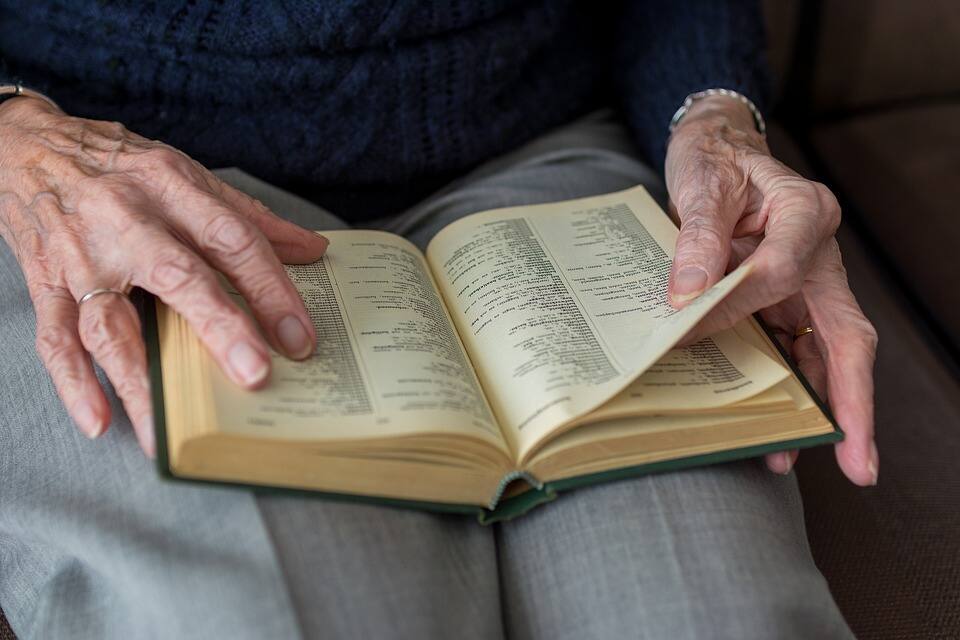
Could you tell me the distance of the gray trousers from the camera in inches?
21.5

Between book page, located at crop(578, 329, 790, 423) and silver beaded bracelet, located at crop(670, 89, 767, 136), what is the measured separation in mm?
406

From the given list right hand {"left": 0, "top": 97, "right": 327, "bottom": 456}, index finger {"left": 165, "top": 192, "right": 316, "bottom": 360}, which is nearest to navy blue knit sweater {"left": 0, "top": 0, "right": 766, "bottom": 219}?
right hand {"left": 0, "top": 97, "right": 327, "bottom": 456}

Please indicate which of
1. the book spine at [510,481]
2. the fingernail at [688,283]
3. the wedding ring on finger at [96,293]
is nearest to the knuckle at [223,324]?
the wedding ring on finger at [96,293]

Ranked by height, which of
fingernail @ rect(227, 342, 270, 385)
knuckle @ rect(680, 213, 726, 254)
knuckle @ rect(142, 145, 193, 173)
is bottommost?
knuckle @ rect(680, 213, 726, 254)

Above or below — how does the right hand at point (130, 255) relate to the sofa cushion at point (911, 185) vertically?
above

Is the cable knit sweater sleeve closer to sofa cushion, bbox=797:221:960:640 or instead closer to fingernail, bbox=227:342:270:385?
sofa cushion, bbox=797:221:960:640

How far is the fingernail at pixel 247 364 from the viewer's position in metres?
0.56

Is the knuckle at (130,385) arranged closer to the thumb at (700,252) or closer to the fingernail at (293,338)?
the fingernail at (293,338)

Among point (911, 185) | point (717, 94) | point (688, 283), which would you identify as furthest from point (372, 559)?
point (911, 185)

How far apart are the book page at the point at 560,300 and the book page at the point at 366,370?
0.02m

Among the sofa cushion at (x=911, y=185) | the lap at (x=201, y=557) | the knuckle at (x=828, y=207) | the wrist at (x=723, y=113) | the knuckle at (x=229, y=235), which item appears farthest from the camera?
the sofa cushion at (x=911, y=185)

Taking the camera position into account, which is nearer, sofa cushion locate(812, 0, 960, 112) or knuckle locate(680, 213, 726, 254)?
knuckle locate(680, 213, 726, 254)

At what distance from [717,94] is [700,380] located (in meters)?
0.50

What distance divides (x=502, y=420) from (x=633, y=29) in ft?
2.28
